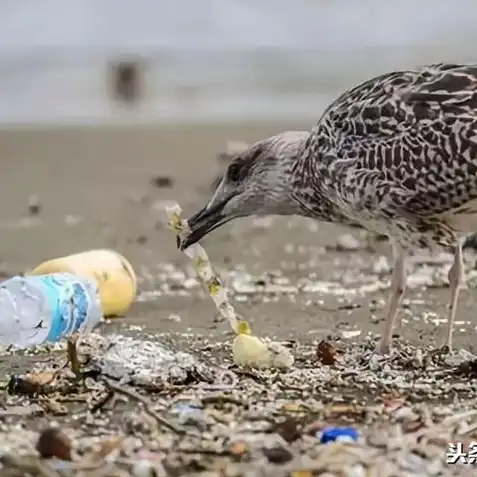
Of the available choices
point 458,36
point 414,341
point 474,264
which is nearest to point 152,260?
point 474,264

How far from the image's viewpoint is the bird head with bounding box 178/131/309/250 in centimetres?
671

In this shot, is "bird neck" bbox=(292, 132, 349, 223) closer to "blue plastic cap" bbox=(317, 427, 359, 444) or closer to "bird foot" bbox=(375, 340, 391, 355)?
"bird foot" bbox=(375, 340, 391, 355)

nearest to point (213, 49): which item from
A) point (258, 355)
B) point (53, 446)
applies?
point (258, 355)

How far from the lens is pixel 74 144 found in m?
14.5

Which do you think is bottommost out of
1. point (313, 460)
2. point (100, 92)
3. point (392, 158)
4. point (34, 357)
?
point (100, 92)

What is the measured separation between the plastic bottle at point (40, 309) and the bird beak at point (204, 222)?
0.68 metres

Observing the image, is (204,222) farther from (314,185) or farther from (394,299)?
(394,299)

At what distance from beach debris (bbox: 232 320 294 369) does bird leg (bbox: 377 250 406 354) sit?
0.52m

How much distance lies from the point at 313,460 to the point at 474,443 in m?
0.57

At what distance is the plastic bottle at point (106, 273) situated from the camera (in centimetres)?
668

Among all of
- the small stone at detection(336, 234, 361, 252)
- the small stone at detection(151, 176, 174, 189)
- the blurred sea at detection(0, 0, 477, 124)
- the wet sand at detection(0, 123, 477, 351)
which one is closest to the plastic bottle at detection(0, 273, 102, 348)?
the wet sand at detection(0, 123, 477, 351)

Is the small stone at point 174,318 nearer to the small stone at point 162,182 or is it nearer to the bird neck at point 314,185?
the bird neck at point 314,185

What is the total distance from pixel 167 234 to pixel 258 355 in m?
4.11

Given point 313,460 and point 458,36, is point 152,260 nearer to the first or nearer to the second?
point 313,460
